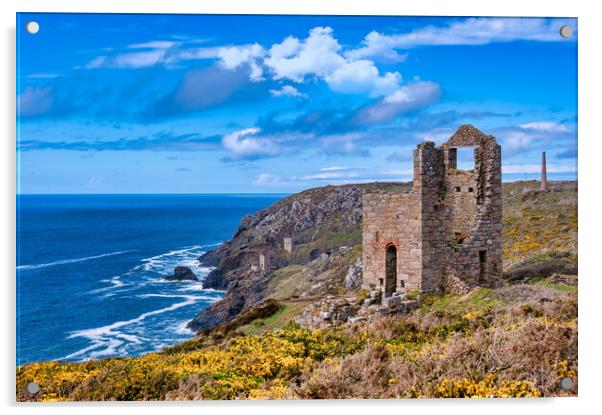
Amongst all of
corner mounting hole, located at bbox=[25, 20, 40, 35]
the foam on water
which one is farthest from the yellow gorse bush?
corner mounting hole, located at bbox=[25, 20, 40, 35]

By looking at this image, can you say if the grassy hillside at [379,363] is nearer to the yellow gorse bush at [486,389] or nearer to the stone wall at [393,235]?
the yellow gorse bush at [486,389]

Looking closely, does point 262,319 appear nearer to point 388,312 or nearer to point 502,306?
point 388,312

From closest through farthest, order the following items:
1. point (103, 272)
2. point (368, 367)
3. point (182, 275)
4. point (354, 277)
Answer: point (368, 367), point (103, 272), point (182, 275), point (354, 277)

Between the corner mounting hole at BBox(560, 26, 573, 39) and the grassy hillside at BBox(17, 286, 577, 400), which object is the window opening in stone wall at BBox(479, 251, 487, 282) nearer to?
the grassy hillside at BBox(17, 286, 577, 400)

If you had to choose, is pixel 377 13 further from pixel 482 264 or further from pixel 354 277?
pixel 354 277

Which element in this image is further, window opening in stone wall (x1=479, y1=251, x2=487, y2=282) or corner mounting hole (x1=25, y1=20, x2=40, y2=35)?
window opening in stone wall (x1=479, y1=251, x2=487, y2=282)

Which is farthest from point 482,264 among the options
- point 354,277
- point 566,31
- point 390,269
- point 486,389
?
point 354,277

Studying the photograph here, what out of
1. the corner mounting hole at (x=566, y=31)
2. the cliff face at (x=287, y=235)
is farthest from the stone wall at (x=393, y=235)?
the cliff face at (x=287, y=235)
